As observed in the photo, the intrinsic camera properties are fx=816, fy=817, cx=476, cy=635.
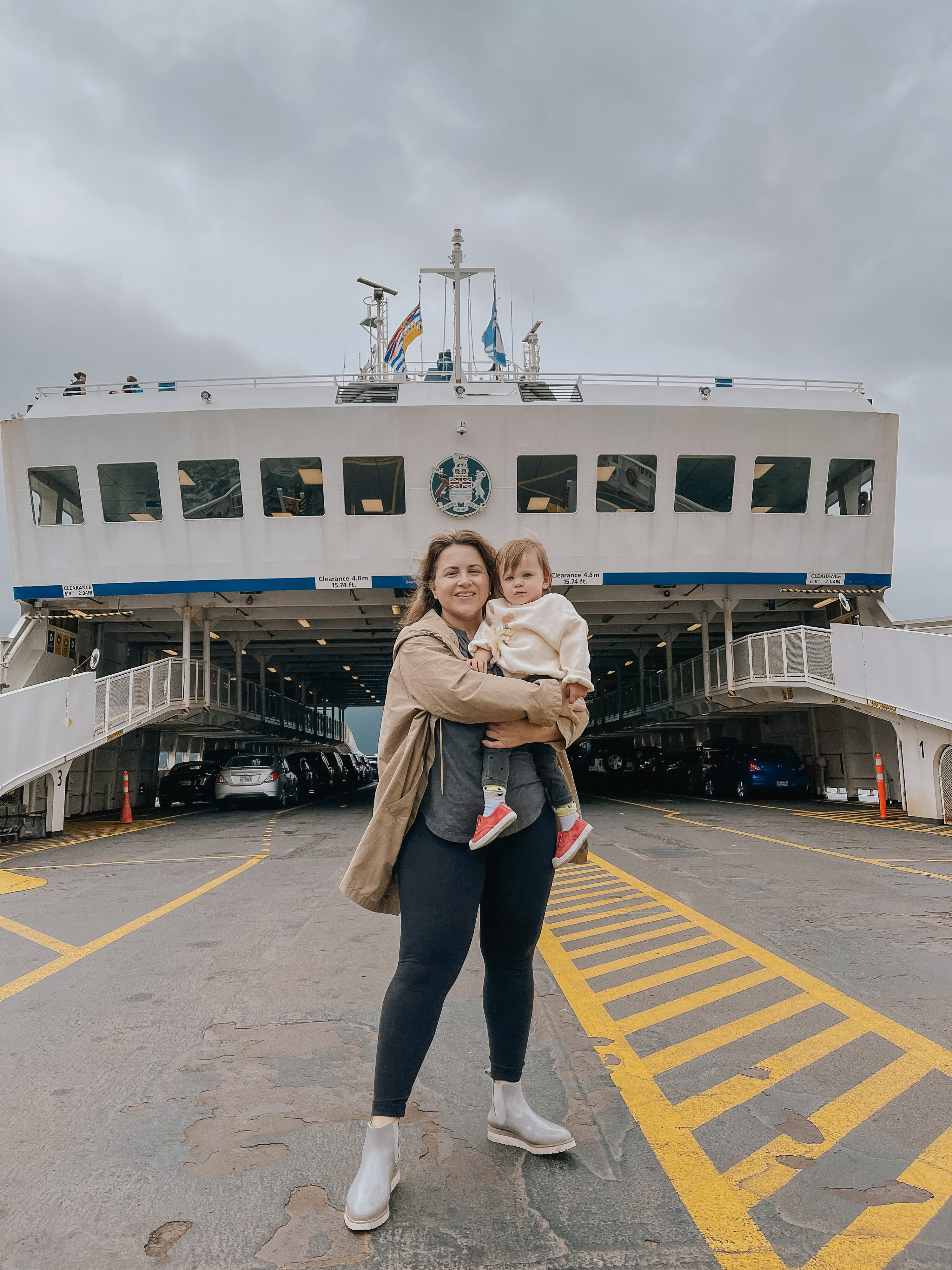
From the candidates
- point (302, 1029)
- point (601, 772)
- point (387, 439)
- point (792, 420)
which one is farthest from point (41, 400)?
point (601, 772)

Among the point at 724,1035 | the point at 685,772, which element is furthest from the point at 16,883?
the point at 685,772

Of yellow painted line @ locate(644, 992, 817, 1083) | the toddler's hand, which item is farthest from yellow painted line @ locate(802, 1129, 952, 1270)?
the toddler's hand

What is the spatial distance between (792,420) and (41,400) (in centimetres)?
1879

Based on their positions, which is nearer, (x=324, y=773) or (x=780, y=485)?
(x=780, y=485)

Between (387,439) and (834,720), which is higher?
(387,439)

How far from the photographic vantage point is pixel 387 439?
19969 millimetres

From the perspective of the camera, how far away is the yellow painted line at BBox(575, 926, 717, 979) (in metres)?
4.98

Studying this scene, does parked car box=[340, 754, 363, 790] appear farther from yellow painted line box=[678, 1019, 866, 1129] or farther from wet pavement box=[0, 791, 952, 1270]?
yellow painted line box=[678, 1019, 866, 1129]

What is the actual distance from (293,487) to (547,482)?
6.44 m

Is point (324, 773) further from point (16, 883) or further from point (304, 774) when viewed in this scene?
point (16, 883)

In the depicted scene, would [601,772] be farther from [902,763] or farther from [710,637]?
[902,763]

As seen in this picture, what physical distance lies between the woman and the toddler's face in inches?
9.9

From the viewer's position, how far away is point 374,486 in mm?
20578

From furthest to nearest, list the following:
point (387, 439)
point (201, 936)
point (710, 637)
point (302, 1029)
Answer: point (710, 637) → point (387, 439) → point (201, 936) → point (302, 1029)
